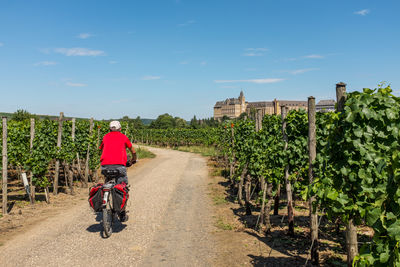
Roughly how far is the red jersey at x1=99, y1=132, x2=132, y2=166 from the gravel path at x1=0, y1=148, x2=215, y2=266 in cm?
158

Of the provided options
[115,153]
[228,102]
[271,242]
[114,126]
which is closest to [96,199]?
[115,153]

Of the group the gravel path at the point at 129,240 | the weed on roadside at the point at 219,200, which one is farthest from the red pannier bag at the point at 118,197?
the weed on roadside at the point at 219,200

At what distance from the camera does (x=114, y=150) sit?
235 inches

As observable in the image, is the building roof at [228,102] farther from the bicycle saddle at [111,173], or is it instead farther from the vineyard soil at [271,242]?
the bicycle saddle at [111,173]

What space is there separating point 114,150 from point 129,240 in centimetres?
185

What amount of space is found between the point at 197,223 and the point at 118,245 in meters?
2.30

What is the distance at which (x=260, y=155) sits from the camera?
7.51 metres

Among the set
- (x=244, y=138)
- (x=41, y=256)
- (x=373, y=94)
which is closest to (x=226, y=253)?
(x=41, y=256)

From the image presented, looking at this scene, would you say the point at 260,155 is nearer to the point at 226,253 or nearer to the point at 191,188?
the point at 226,253

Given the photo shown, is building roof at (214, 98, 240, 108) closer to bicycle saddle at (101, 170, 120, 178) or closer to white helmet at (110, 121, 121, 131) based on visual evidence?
white helmet at (110, 121, 121, 131)

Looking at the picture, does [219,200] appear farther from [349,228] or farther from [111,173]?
[349,228]

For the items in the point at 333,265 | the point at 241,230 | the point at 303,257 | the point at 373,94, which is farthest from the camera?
the point at 241,230

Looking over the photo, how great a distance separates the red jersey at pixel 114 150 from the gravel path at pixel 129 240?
158cm

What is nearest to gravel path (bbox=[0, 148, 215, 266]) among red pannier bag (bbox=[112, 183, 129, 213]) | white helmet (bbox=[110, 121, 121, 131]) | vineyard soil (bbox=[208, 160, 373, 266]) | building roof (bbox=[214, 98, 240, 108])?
vineyard soil (bbox=[208, 160, 373, 266])
